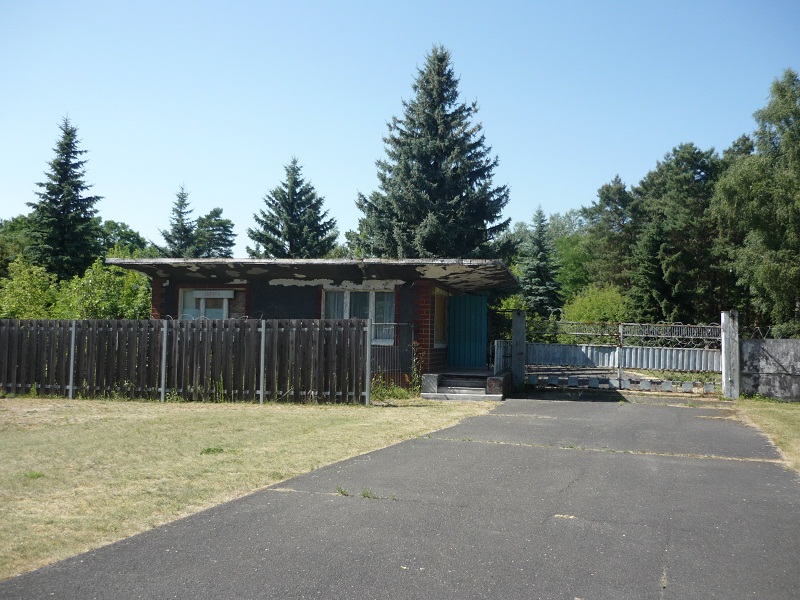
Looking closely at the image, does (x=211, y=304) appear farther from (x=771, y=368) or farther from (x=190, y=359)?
(x=771, y=368)

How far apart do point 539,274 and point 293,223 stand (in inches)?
634

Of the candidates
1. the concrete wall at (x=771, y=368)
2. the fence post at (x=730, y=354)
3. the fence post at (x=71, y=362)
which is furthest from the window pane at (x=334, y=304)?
the concrete wall at (x=771, y=368)

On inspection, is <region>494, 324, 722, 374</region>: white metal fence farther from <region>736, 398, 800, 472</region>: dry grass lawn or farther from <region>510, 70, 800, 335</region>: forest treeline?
<region>510, 70, 800, 335</region>: forest treeline

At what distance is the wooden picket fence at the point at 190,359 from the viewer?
13.8 meters

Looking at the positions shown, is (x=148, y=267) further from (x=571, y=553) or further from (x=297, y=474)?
(x=571, y=553)

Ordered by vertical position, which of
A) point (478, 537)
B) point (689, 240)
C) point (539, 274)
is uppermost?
point (689, 240)

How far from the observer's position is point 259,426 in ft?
33.9

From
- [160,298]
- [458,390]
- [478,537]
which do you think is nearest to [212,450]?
[478,537]

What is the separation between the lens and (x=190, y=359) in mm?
14469

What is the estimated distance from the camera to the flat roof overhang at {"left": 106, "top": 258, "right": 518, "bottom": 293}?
16.4 metres

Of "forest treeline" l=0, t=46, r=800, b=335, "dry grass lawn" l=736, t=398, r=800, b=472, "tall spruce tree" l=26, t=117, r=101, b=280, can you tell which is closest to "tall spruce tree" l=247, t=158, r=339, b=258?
"forest treeline" l=0, t=46, r=800, b=335

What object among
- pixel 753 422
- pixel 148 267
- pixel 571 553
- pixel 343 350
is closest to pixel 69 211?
pixel 148 267

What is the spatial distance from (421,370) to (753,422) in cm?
737

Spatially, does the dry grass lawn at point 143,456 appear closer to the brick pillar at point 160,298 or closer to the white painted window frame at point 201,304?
the white painted window frame at point 201,304
